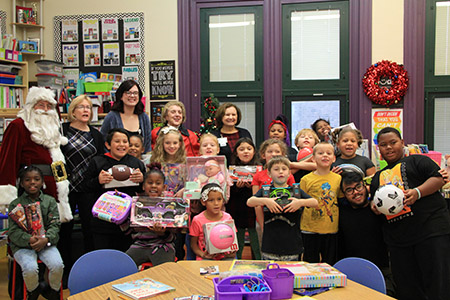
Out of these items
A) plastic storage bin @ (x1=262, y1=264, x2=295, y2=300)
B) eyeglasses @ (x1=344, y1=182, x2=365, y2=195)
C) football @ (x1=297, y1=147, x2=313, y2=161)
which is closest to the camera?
plastic storage bin @ (x1=262, y1=264, x2=295, y2=300)

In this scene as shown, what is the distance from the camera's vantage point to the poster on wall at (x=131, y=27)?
20.2ft

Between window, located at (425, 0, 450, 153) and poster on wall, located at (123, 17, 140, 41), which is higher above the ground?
poster on wall, located at (123, 17, 140, 41)

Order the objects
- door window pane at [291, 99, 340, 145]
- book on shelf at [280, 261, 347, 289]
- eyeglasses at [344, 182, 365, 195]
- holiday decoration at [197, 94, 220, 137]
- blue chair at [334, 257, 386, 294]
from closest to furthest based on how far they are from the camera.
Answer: book on shelf at [280, 261, 347, 289], blue chair at [334, 257, 386, 294], eyeglasses at [344, 182, 365, 195], holiday decoration at [197, 94, 220, 137], door window pane at [291, 99, 340, 145]

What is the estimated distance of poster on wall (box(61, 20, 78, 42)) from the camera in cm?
632

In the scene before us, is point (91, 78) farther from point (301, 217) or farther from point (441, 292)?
point (441, 292)

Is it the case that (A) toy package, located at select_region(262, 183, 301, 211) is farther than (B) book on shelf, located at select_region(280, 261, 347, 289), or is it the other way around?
(A) toy package, located at select_region(262, 183, 301, 211)

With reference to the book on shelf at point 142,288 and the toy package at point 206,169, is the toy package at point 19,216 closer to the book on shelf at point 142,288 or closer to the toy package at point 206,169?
the toy package at point 206,169

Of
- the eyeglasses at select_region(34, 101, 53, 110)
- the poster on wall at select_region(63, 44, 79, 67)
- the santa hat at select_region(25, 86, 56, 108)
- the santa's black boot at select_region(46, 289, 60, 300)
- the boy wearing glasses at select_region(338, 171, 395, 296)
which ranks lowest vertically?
the santa's black boot at select_region(46, 289, 60, 300)

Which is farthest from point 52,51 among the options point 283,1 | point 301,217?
point 301,217

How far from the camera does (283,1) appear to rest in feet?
19.6

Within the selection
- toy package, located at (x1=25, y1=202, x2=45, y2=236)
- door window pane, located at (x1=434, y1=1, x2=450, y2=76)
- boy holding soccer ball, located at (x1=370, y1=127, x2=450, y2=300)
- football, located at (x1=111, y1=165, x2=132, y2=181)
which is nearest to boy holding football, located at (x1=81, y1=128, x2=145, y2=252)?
football, located at (x1=111, y1=165, x2=132, y2=181)

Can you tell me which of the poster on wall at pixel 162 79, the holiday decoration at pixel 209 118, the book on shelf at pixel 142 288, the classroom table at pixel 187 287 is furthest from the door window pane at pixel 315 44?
the book on shelf at pixel 142 288

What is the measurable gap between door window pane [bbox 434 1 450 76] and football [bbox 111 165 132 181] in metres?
4.74

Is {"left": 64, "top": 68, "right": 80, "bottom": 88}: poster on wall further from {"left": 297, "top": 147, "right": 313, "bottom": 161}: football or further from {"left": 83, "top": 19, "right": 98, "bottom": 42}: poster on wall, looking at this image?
{"left": 297, "top": 147, "right": 313, "bottom": 161}: football
